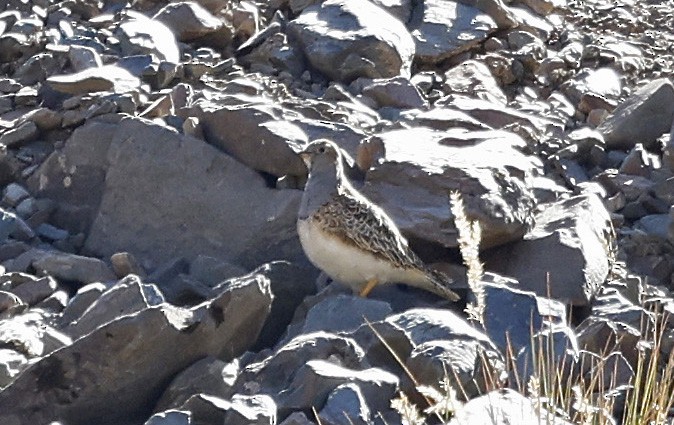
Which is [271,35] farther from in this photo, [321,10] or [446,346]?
[446,346]

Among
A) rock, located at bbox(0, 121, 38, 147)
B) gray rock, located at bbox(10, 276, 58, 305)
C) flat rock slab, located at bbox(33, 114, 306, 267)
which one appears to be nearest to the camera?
gray rock, located at bbox(10, 276, 58, 305)

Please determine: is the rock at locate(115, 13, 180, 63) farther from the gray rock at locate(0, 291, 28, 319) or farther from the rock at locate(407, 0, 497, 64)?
the gray rock at locate(0, 291, 28, 319)

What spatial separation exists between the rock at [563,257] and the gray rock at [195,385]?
95.5 inches

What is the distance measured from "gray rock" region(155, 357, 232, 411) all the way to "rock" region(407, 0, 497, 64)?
21.9ft

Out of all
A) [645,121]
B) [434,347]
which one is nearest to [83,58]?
[645,121]

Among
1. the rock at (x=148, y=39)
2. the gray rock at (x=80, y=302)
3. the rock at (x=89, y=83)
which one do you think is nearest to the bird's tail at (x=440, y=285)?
the gray rock at (x=80, y=302)

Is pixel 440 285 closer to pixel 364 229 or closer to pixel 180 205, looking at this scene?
pixel 364 229

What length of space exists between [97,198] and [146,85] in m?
1.51

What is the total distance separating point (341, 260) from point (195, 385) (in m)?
1.82

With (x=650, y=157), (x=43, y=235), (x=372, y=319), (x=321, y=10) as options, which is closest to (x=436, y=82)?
(x=321, y=10)

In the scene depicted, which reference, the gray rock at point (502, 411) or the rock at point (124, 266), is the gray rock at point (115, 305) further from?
the gray rock at point (502, 411)

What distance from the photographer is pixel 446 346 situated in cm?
634

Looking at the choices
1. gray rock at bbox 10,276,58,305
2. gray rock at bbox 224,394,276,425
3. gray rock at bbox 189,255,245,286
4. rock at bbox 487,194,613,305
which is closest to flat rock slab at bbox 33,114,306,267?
gray rock at bbox 189,255,245,286

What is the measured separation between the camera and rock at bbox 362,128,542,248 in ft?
28.0
